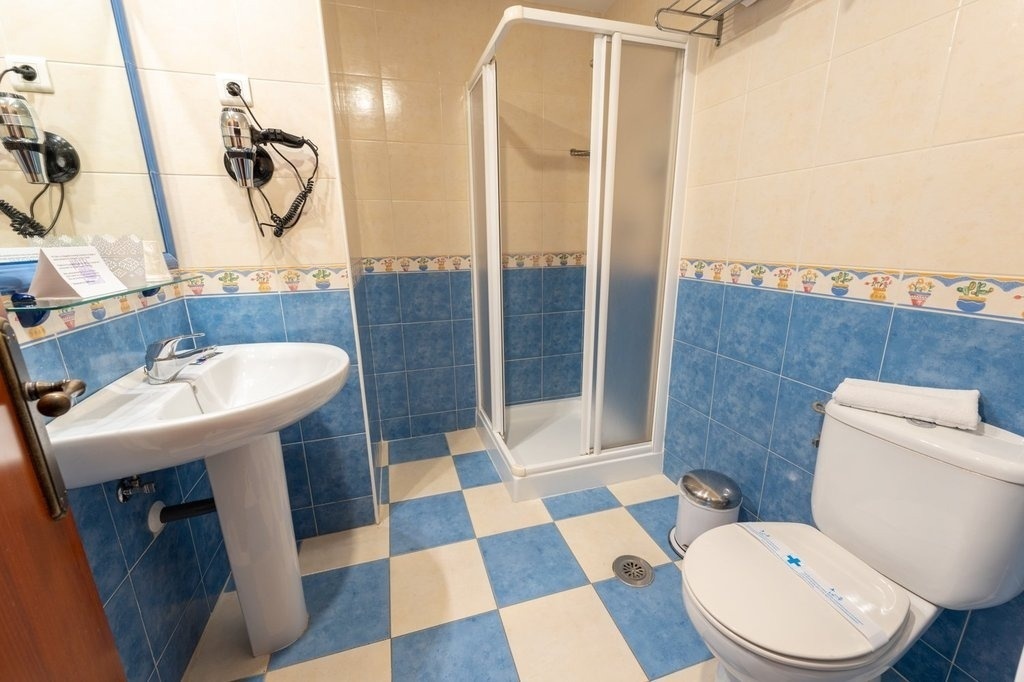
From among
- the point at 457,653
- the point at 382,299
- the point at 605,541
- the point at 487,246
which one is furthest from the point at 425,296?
the point at 457,653

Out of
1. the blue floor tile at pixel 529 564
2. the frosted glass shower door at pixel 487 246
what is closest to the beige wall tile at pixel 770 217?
the frosted glass shower door at pixel 487 246

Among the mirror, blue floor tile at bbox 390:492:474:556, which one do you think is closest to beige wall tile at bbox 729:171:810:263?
blue floor tile at bbox 390:492:474:556

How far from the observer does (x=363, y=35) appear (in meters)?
1.83

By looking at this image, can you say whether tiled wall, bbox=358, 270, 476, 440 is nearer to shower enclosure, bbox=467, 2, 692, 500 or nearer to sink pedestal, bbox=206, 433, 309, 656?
shower enclosure, bbox=467, 2, 692, 500

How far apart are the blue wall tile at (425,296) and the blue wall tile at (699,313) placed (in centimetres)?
121

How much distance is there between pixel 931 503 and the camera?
83 centimetres

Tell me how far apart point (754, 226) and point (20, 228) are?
1902 millimetres

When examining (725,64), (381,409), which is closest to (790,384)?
(725,64)

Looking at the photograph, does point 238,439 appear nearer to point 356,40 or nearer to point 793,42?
point 793,42

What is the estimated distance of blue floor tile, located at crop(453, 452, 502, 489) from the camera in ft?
6.35

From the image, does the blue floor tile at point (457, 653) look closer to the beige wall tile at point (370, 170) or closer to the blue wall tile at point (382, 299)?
the blue wall tile at point (382, 299)

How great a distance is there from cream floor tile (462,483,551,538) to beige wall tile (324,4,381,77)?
6.61ft

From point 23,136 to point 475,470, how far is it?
1.81 metres

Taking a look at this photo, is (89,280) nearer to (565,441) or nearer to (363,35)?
(363,35)
